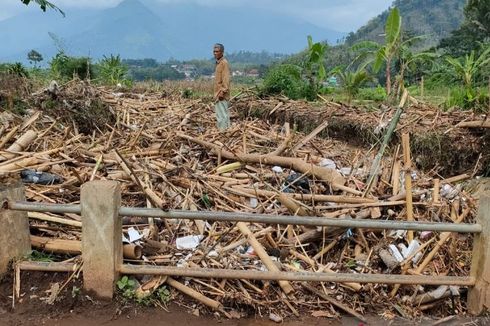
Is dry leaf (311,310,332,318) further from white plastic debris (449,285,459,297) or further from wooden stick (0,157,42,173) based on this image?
wooden stick (0,157,42,173)

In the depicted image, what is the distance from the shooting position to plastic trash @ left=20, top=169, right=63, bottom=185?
4.88m

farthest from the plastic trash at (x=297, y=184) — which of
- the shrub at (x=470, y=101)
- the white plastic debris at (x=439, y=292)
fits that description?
the shrub at (x=470, y=101)

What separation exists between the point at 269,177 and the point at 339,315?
2123 millimetres

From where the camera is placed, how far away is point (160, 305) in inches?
144

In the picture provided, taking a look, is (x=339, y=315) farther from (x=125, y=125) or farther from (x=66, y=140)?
(x=125, y=125)

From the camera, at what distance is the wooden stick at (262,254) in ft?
12.3

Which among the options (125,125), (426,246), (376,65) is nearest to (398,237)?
(426,246)

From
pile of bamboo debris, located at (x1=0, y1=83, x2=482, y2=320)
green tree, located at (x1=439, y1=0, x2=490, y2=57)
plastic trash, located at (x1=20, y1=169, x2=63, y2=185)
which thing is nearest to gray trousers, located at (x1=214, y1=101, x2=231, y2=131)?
pile of bamboo debris, located at (x1=0, y1=83, x2=482, y2=320)

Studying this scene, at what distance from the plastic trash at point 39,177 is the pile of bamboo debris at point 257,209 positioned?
0.02m

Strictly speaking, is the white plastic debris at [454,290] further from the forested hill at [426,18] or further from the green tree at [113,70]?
the forested hill at [426,18]

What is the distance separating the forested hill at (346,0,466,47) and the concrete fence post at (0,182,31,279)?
53398mm

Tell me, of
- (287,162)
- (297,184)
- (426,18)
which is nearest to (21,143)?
(287,162)

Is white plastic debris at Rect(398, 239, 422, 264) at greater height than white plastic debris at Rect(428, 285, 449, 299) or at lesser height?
greater

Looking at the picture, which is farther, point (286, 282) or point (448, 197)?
point (448, 197)
